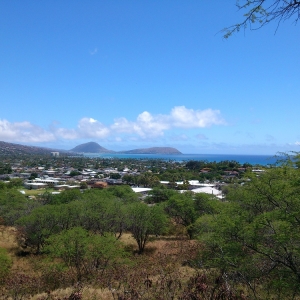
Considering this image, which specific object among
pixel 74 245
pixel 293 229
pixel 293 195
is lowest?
pixel 74 245

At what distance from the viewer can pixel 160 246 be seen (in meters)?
20.5

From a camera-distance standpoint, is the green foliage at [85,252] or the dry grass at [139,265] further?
the green foliage at [85,252]

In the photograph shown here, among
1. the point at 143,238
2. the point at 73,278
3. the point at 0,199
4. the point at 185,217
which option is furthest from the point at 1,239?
the point at 185,217

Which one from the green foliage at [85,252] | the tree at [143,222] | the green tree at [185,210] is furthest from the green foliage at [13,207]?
the green tree at [185,210]

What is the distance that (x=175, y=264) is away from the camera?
505 inches

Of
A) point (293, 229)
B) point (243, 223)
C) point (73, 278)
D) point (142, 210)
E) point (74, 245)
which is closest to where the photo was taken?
point (293, 229)

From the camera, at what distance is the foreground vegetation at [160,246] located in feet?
20.9

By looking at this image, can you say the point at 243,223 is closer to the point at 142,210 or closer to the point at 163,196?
the point at 142,210

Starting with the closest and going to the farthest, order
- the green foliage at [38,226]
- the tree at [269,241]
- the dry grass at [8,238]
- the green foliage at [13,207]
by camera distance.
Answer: the tree at [269,241]
the green foliage at [38,226]
the dry grass at [8,238]
the green foliage at [13,207]

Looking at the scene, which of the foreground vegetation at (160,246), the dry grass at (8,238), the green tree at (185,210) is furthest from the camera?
the green tree at (185,210)

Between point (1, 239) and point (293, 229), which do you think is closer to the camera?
point (293, 229)

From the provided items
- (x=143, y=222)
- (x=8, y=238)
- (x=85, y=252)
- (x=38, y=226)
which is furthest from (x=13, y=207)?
(x=85, y=252)

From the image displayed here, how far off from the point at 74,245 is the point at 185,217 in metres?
14.0

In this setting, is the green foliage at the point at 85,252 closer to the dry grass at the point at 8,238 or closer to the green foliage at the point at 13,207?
the dry grass at the point at 8,238
